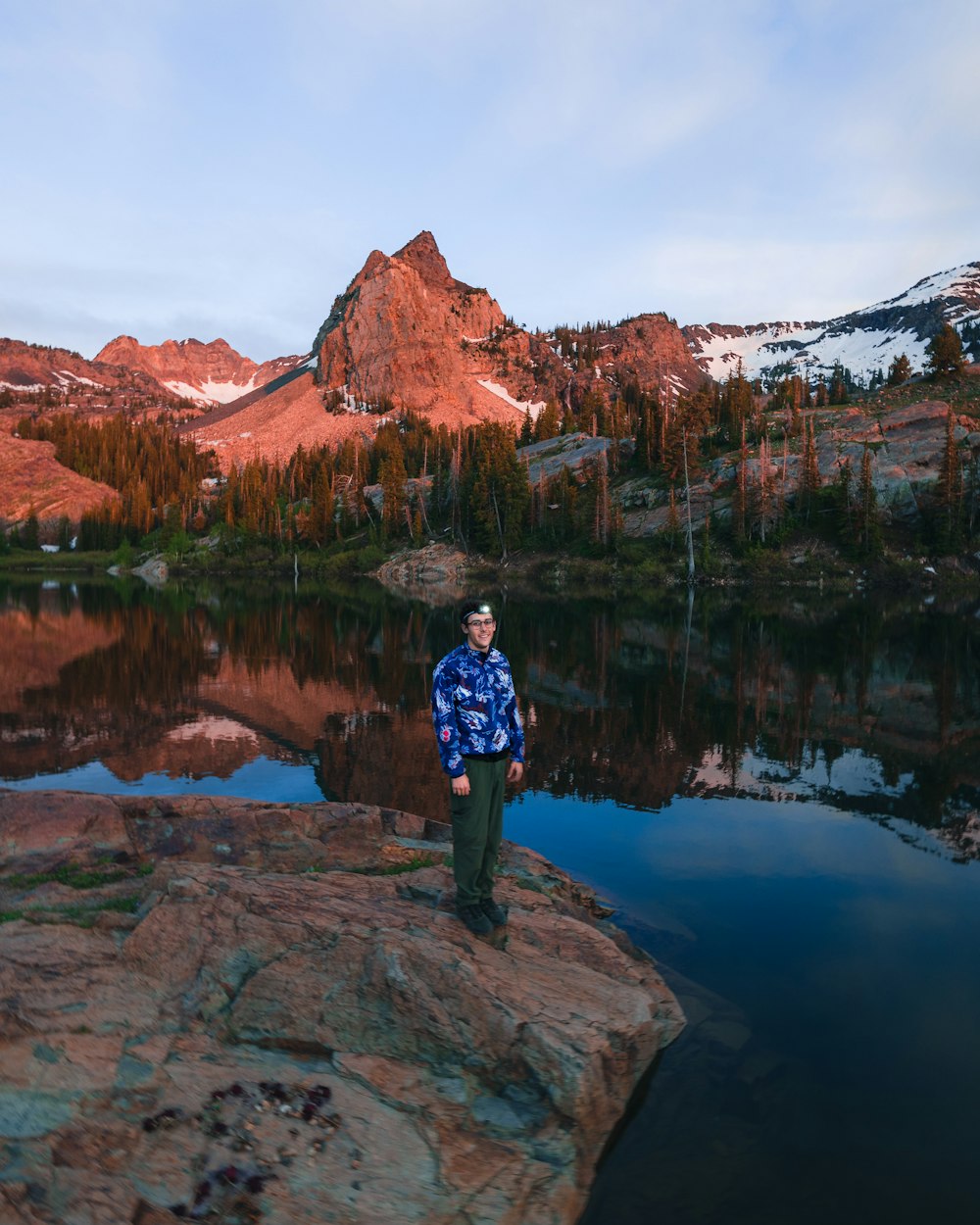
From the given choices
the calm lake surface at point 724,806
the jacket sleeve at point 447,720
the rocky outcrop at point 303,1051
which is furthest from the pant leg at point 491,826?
the calm lake surface at point 724,806

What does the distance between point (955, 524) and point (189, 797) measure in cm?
7540

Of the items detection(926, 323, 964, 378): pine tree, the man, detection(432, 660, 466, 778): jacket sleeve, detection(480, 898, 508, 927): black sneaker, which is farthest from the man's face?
detection(926, 323, 964, 378): pine tree

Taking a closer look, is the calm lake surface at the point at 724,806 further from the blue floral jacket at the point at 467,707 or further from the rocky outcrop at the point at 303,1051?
the blue floral jacket at the point at 467,707

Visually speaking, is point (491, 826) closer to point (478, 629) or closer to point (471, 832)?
point (471, 832)

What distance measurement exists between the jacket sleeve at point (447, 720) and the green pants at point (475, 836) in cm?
22

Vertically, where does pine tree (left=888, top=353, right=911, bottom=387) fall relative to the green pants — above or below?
above

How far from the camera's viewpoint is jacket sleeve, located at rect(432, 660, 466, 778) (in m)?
6.93

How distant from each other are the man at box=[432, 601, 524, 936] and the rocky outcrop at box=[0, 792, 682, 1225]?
1.14 feet

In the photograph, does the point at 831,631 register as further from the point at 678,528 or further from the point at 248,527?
the point at 248,527

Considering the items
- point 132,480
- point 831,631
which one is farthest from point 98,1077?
point 132,480

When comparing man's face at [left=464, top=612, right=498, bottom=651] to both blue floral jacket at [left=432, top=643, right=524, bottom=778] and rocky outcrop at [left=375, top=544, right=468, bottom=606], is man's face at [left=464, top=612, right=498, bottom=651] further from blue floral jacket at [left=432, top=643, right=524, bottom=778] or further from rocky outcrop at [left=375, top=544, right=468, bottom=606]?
rocky outcrop at [left=375, top=544, right=468, bottom=606]

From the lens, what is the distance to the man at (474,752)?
7.04 metres

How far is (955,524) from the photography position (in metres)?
68.9

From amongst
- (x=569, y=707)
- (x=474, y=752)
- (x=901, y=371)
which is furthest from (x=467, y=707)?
(x=901, y=371)
